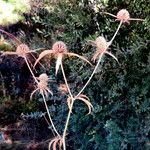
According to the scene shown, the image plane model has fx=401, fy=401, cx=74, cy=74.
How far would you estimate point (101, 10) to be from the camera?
262 centimetres

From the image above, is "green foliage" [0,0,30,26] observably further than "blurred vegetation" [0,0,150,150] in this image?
Yes

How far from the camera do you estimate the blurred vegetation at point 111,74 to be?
2504 millimetres

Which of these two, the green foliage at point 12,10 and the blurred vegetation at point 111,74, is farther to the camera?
the green foliage at point 12,10

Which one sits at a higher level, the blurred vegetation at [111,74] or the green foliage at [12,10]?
the green foliage at [12,10]

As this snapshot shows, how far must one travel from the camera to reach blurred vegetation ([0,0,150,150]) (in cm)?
250

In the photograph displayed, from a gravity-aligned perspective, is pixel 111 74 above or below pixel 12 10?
below

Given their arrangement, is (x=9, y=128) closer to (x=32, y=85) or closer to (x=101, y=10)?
(x=32, y=85)

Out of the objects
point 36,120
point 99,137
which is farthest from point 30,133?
point 99,137

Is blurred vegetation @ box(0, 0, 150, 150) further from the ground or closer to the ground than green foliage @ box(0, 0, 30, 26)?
closer to the ground

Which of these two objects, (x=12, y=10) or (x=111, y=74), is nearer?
(x=111, y=74)

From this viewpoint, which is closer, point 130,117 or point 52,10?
point 130,117

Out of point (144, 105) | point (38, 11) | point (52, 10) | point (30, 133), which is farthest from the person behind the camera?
point (38, 11)

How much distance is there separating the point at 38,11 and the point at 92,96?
1071 mm

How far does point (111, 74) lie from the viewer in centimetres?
258
